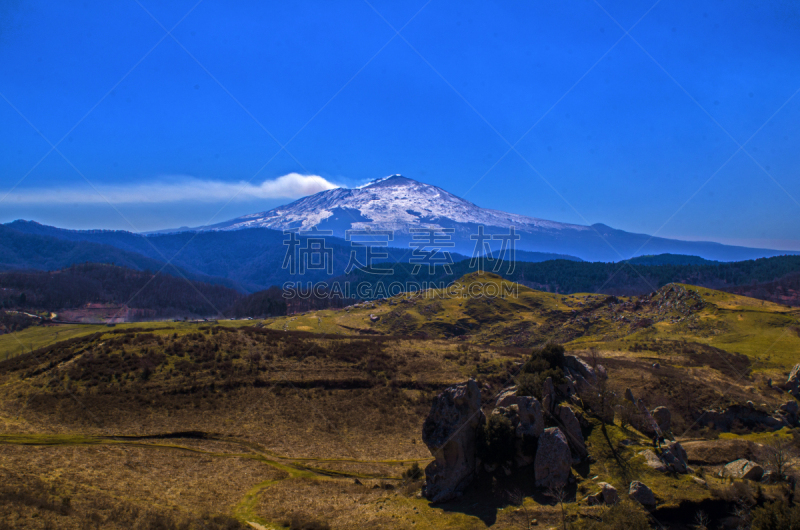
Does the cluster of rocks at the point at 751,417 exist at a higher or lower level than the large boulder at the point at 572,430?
lower

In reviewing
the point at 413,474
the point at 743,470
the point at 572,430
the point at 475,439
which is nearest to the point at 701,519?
the point at 743,470

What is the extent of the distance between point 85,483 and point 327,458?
38.9 ft

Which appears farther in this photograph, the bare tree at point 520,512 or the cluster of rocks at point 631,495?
the bare tree at point 520,512

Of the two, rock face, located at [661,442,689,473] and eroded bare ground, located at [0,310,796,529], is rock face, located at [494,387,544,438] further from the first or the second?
rock face, located at [661,442,689,473]

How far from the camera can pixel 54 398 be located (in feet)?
88.0

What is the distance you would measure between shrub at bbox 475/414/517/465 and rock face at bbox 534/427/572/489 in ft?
4.38

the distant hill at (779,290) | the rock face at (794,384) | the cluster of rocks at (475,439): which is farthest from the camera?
the distant hill at (779,290)

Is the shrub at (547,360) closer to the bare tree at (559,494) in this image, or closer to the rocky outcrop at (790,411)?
the bare tree at (559,494)

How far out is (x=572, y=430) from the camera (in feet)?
57.5

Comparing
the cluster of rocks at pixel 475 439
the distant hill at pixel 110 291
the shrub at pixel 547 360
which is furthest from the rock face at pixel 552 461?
the distant hill at pixel 110 291

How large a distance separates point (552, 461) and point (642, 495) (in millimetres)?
3064

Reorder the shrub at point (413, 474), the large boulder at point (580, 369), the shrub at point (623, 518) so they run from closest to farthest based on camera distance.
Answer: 1. the shrub at point (623, 518)
2. the shrub at point (413, 474)
3. the large boulder at point (580, 369)

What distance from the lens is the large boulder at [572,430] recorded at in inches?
659

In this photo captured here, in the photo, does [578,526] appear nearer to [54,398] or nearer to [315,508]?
[315,508]
